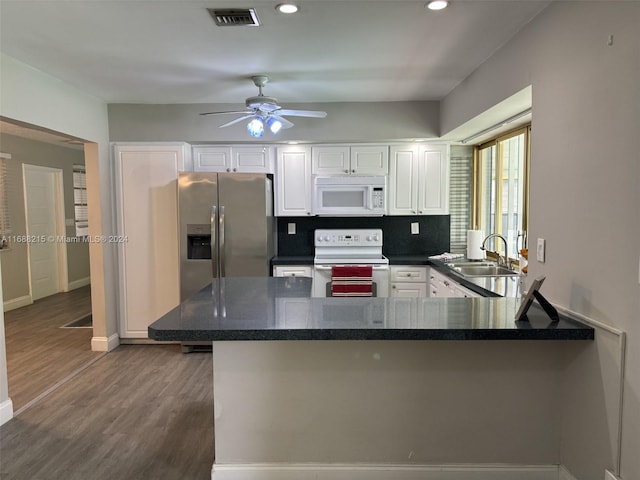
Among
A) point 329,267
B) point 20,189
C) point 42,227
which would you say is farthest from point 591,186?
point 42,227

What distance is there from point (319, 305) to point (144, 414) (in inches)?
65.5

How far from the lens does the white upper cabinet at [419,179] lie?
436 cm

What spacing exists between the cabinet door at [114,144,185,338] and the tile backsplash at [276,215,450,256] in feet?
4.00

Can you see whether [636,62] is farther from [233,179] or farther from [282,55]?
[233,179]

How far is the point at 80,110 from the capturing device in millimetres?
3730

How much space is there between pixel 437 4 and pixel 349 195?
2.38 m

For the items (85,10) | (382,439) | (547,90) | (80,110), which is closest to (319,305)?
(382,439)

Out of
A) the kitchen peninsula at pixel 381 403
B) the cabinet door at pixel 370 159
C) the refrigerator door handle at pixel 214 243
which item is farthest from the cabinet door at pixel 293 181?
the kitchen peninsula at pixel 381 403

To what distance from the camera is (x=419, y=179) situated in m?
4.39

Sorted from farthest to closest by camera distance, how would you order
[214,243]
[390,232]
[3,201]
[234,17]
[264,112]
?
[3,201], [390,232], [214,243], [264,112], [234,17]

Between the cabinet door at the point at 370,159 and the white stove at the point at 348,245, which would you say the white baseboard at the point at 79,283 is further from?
the cabinet door at the point at 370,159

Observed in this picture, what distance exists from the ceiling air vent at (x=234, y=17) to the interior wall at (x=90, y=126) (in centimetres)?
165

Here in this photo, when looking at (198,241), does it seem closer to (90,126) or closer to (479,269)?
(90,126)

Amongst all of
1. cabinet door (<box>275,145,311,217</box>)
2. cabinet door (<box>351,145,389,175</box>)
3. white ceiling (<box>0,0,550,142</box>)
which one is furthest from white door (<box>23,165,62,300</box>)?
cabinet door (<box>351,145,389,175</box>)
